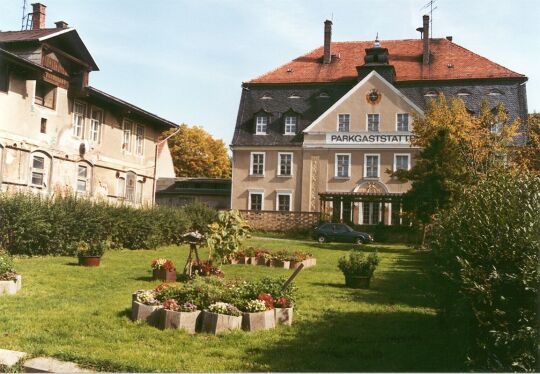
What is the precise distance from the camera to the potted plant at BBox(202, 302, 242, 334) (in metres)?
8.60

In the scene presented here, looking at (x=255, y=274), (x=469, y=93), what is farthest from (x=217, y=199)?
(x=255, y=274)

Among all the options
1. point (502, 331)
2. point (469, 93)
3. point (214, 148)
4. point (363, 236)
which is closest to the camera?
point (502, 331)

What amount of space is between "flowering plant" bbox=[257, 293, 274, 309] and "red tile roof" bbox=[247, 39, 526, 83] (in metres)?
34.5

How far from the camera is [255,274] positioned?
16125mm

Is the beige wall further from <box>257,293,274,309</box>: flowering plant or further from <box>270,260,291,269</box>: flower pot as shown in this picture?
<box>257,293,274,309</box>: flowering plant

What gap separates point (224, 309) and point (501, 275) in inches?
178

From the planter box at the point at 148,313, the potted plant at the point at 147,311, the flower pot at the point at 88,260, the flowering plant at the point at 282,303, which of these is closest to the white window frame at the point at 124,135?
the flower pot at the point at 88,260

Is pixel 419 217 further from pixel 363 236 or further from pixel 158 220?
pixel 158 220

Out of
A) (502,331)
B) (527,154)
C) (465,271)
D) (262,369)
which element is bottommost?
(262,369)

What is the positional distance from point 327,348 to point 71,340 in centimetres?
373

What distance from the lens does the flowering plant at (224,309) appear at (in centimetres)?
881

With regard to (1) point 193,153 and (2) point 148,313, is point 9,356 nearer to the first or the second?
(2) point 148,313

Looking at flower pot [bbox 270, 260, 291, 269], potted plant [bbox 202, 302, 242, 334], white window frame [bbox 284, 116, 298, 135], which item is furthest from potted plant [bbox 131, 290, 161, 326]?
white window frame [bbox 284, 116, 298, 135]

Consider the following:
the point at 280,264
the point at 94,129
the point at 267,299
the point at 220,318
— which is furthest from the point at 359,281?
the point at 94,129
